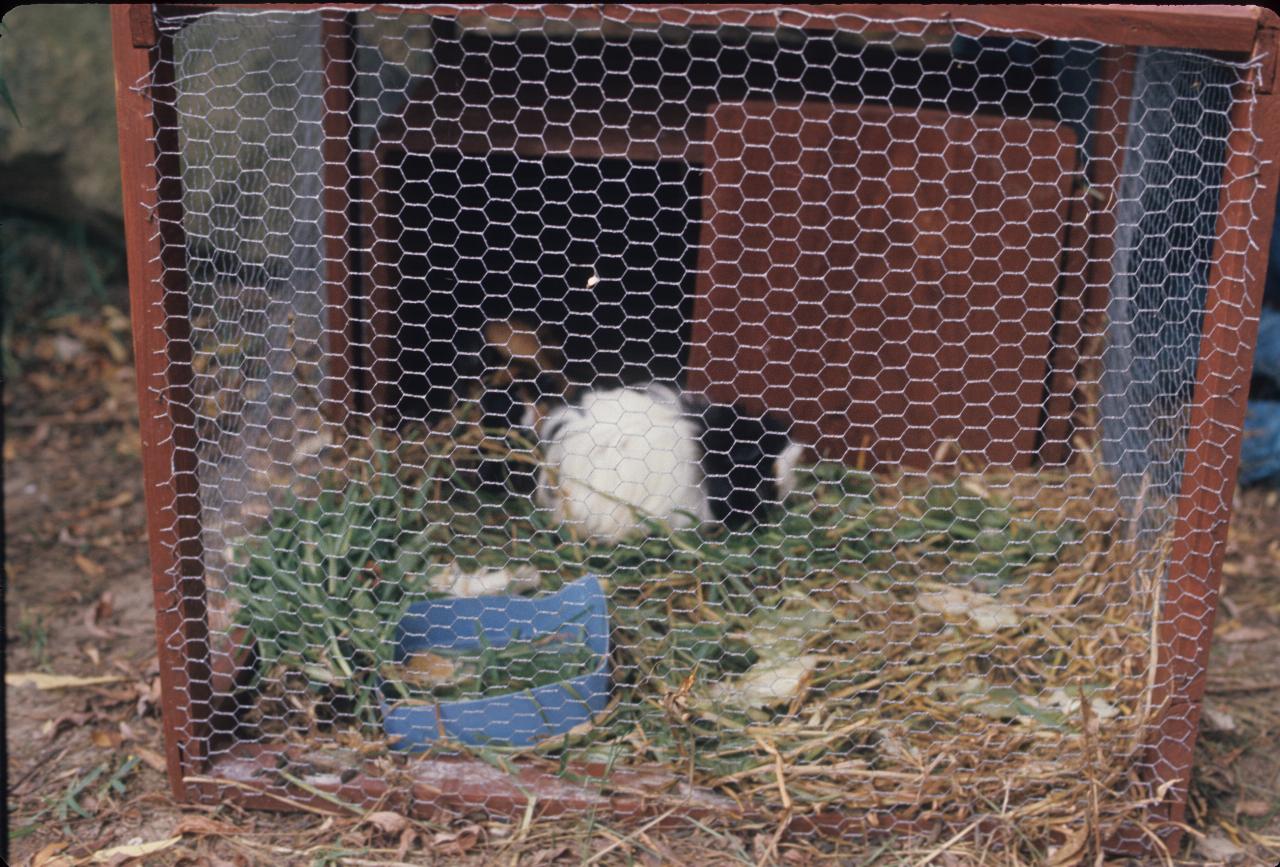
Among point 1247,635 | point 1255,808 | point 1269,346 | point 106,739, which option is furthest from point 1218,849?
point 106,739

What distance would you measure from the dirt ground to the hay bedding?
11cm

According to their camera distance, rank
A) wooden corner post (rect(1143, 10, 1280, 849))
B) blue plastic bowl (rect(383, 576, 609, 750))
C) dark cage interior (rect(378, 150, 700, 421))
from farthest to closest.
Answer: dark cage interior (rect(378, 150, 700, 421)) < blue plastic bowl (rect(383, 576, 609, 750)) < wooden corner post (rect(1143, 10, 1280, 849))

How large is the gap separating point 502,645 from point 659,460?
18.4 inches

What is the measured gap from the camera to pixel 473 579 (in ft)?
6.08

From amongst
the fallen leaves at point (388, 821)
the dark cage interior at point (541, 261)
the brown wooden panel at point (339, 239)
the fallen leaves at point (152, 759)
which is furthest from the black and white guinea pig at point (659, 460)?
the fallen leaves at point (152, 759)

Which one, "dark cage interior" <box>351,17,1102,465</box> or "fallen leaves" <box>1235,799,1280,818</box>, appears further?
"dark cage interior" <box>351,17,1102,465</box>

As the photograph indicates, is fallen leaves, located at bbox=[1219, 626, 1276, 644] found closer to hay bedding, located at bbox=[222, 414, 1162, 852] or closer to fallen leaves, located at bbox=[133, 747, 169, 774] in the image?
hay bedding, located at bbox=[222, 414, 1162, 852]

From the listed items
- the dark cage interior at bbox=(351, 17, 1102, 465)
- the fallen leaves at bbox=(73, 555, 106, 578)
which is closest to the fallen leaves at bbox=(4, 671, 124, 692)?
the fallen leaves at bbox=(73, 555, 106, 578)

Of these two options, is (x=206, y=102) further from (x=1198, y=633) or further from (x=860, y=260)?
(x=1198, y=633)

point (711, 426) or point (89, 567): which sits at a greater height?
point (711, 426)

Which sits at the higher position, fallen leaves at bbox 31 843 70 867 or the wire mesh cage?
the wire mesh cage

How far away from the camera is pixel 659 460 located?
2.06 m

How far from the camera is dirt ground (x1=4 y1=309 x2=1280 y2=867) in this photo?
4.94 ft

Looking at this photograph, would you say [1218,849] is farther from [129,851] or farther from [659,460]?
[129,851]
